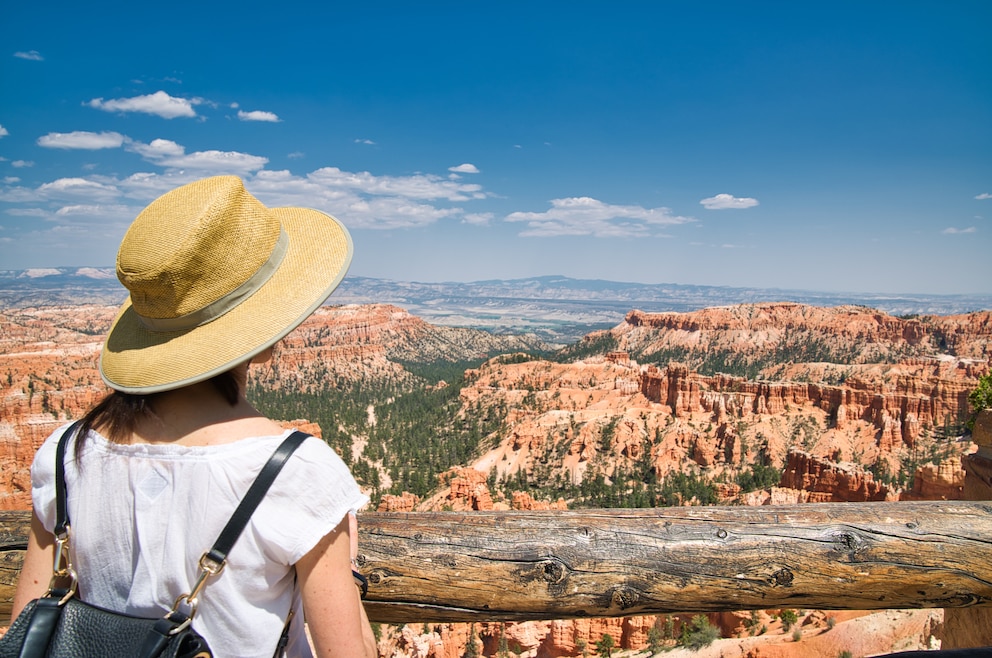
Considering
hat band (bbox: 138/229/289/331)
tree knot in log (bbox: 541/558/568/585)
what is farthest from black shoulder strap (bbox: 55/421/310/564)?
tree knot in log (bbox: 541/558/568/585)

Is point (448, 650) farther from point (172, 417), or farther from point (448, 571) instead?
point (172, 417)

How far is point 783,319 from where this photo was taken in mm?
125250

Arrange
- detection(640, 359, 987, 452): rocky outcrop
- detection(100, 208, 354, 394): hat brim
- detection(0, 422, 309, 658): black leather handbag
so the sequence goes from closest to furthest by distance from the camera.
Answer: detection(0, 422, 309, 658): black leather handbag → detection(100, 208, 354, 394): hat brim → detection(640, 359, 987, 452): rocky outcrop

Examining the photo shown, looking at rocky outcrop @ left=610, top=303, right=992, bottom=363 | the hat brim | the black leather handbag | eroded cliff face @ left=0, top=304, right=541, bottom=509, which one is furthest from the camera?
rocky outcrop @ left=610, top=303, right=992, bottom=363

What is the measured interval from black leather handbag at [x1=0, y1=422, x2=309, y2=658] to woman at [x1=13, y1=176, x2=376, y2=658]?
0.03 metres

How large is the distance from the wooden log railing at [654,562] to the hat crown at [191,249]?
1.53 meters

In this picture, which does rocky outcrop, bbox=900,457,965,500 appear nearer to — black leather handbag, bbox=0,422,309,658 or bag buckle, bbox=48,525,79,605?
black leather handbag, bbox=0,422,309,658

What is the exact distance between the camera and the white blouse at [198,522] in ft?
4.48

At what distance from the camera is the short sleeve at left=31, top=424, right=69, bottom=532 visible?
5.08ft

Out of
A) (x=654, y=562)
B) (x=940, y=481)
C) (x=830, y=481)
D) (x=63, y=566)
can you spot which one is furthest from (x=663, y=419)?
(x=63, y=566)

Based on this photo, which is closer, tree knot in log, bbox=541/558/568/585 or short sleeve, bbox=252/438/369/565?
short sleeve, bbox=252/438/369/565

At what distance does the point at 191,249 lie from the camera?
140 cm

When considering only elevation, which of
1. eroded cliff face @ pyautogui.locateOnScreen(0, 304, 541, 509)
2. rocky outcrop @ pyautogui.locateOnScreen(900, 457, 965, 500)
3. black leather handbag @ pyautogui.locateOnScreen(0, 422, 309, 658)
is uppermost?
black leather handbag @ pyautogui.locateOnScreen(0, 422, 309, 658)

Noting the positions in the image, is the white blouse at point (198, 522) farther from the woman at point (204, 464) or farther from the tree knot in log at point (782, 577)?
the tree knot in log at point (782, 577)
